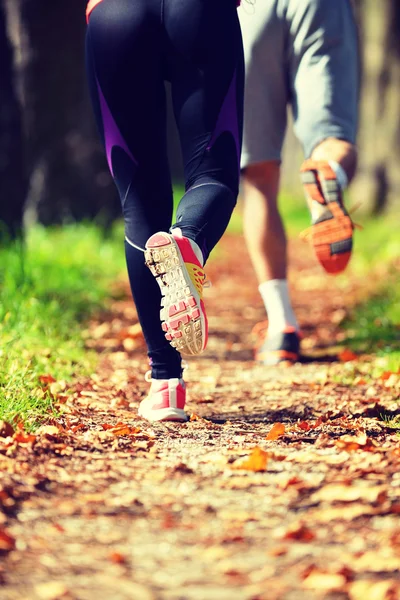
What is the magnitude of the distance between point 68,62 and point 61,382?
206 inches

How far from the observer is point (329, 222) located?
3.33 meters

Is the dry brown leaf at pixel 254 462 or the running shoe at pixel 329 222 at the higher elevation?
the running shoe at pixel 329 222

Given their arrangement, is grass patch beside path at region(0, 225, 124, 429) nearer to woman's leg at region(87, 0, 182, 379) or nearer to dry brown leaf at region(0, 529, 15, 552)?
woman's leg at region(87, 0, 182, 379)

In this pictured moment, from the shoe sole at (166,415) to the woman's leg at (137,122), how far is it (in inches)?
4.1

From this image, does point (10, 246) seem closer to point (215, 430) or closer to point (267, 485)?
point (215, 430)

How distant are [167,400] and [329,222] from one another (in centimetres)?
102

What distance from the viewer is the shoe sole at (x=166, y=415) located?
2730 millimetres

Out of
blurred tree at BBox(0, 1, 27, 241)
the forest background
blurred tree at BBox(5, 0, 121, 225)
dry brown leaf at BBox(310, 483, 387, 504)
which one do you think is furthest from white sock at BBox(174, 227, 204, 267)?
blurred tree at BBox(5, 0, 121, 225)

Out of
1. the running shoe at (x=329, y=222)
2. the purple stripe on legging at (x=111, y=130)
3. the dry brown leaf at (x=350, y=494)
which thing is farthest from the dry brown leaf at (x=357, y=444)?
the running shoe at (x=329, y=222)

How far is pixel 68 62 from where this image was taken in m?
7.88

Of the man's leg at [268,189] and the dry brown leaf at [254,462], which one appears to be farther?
the man's leg at [268,189]

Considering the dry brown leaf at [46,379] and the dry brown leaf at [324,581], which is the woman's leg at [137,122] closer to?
the dry brown leaf at [46,379]

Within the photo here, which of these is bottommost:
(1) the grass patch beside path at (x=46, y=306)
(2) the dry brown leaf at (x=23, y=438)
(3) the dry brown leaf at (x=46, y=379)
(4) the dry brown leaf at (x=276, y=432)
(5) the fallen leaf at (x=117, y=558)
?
(5) the fallen leaf at (x=117, y=558)

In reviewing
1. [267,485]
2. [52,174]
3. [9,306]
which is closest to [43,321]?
[9,306]
